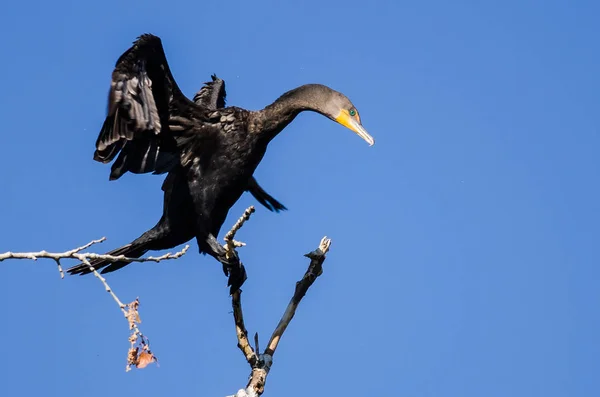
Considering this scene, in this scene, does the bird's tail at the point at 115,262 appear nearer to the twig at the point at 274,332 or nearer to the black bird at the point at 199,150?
the black bird at the point at 199,150

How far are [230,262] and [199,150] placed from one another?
1.05 m

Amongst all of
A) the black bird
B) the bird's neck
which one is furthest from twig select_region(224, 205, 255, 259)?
the bird's neck

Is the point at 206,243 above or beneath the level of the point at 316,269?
above

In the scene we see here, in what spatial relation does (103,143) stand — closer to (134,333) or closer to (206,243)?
(206,243)

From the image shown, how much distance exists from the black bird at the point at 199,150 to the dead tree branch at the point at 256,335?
2.84 ft

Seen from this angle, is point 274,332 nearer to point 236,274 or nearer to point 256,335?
point 256,335

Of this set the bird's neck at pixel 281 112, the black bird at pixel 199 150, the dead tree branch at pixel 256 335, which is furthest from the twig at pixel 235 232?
the bird's neck at pixel 281 112

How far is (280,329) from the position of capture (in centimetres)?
502

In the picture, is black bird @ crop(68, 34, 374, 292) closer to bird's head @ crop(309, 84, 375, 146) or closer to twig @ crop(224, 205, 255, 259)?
bird's head @ crop(309, 84, 375, 146)

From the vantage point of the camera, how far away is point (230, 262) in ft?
18.2

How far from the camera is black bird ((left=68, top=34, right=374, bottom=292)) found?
19.8ft

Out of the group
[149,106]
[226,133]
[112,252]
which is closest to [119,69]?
[149,106]

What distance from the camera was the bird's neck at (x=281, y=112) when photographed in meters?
6.12

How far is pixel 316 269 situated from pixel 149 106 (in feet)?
5.00
